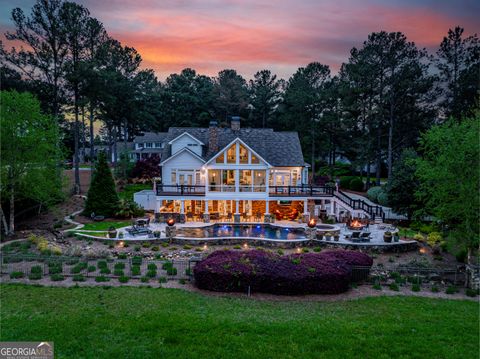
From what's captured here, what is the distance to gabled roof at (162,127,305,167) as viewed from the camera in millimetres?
32469

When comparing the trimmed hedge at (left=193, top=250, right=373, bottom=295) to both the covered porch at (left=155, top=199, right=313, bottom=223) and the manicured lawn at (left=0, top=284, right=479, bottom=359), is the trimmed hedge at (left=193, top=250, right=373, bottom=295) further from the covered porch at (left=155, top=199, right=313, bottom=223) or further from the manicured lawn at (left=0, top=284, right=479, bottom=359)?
the covered porch at (left=155, top=199, right=313, bottom=223)

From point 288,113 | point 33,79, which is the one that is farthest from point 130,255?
point 288,113

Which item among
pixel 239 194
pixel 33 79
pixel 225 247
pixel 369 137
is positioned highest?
pixel 33 79

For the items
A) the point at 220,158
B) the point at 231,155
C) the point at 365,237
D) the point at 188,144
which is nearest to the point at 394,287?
the point at 365,237

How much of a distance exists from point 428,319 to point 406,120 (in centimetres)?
3578

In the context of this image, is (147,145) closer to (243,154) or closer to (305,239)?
(243,154)

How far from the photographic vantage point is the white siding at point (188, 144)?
32656mm

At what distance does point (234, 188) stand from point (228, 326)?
19964 mm

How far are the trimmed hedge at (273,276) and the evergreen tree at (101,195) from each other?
16883 millimetres

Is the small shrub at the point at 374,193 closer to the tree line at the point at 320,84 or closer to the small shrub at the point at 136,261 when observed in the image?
the tree line at the point at 320,84

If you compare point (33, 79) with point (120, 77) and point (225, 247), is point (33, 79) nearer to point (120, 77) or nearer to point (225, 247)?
point (120, 77)

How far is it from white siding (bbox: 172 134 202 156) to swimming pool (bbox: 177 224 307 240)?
9254 mm

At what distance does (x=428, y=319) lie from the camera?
10633mm

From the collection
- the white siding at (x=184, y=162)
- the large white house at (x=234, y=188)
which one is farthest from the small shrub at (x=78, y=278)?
the white siding at (x=184, y=162)
